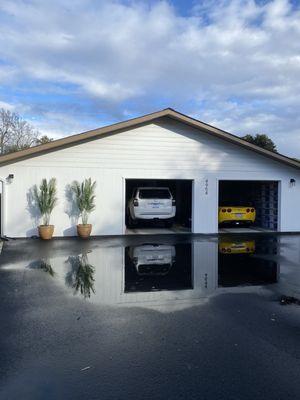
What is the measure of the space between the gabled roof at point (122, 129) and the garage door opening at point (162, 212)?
2.71m

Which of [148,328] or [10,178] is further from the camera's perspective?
[10,178]

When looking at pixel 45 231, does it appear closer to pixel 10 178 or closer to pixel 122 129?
pixel 10 178

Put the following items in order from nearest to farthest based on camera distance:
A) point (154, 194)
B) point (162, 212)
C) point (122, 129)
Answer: point (122, 129) → point (162, 212) → point (154, 194)

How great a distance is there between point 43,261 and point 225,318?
5503mm

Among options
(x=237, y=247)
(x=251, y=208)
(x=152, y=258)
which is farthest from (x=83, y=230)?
(x=251, y=208)

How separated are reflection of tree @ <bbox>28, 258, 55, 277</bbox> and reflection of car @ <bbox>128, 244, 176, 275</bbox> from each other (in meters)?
1.92

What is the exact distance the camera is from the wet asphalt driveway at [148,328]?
3.48m

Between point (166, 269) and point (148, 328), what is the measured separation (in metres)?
3.56

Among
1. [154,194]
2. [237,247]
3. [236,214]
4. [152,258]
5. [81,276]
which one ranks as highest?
[154,194]

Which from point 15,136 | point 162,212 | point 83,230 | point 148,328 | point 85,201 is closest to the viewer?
point 148,328

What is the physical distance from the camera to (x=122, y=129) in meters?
14.1

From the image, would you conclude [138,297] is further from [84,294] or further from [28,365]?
[28,365]

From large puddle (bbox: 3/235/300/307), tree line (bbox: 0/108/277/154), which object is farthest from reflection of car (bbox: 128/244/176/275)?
tree line (bbox: 0/108/277/154)

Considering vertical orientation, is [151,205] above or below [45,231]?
above
